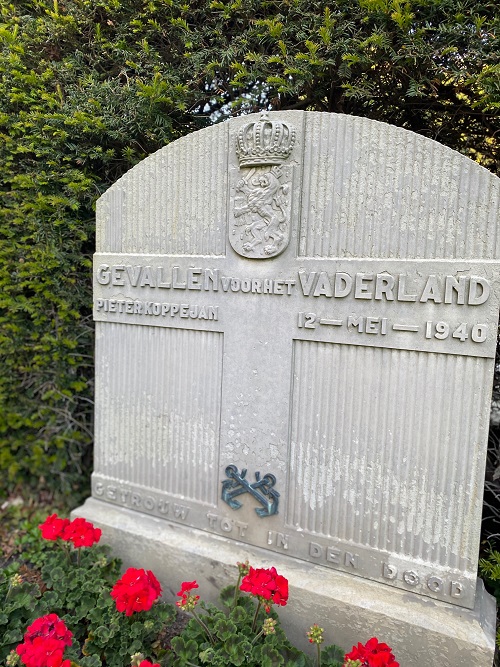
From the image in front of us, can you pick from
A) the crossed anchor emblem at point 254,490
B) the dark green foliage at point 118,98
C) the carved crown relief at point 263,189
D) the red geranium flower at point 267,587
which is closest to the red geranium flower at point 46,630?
the red geranium flower at point 267,587

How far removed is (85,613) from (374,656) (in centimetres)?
146

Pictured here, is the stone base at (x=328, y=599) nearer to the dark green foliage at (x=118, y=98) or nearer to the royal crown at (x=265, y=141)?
the dark green foliage at (x=118, y=98)

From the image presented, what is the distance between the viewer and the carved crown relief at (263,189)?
7.32 feet

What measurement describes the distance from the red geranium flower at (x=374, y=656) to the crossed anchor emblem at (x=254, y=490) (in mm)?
789

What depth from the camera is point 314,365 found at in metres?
2.28

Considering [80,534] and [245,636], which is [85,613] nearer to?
[80,534]

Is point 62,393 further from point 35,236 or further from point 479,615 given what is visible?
point 479,615

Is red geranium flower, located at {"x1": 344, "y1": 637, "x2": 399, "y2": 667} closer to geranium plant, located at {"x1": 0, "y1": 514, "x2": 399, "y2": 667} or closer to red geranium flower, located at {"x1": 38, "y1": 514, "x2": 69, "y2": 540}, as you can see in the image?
geranium plant, located at {"x1": 0, "y1": 514, "x2": 399, "y2": 667}

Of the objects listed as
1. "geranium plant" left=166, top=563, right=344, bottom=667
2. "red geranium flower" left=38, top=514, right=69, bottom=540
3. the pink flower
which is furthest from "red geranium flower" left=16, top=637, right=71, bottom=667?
"red geranium flower" left=38, top=514, right=69, bottom=540

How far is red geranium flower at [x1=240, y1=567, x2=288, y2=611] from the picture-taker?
6.18 feet

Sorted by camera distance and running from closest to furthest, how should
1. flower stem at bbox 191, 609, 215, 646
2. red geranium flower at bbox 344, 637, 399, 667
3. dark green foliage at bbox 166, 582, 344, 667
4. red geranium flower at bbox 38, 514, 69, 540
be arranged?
red geranium flower at bbox 344, 637, 399, 667, dark green foliage at bbox 166, 582, 344, 667, flower stem at bbox 191, 609, 215, 646, red geranium flower at bbox 38, 514, 69, 540

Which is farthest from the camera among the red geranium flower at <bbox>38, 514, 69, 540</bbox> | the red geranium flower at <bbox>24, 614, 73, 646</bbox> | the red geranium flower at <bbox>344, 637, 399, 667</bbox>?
the red geranium flower at <bbox>38, 514, 69, 540</bbox>

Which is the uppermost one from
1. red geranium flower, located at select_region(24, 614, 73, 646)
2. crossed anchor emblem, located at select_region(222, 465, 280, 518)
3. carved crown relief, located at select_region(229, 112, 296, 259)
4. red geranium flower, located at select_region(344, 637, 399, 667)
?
carved crown relief, located at select_region(229, 112, 296, 259)

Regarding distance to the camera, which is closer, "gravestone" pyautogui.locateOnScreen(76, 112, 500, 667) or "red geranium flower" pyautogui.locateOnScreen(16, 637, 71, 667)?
"red geranium flower" pyautogui.locateOnScreen(16, 637, 71, 667)
